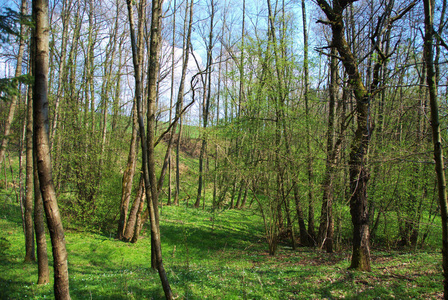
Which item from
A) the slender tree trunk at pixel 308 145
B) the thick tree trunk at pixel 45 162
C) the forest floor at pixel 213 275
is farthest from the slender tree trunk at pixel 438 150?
the thick tree trunk at pixel 45 162

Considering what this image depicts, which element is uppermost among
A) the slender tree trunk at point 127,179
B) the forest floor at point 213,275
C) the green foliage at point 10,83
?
the green foliage at point 10,83

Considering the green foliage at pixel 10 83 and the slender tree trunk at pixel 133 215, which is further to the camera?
the slender tree trunk at pixel 133 215

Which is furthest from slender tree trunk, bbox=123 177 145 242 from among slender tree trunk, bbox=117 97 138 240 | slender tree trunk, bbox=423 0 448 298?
slender tree trunk, bbox=423 0 448 298

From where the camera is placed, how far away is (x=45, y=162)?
321 cm

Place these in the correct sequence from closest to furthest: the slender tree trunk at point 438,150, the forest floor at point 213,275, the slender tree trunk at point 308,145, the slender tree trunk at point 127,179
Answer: the slender tree trunk at point 438,150 → the forest floor at point 213,275 → the slender tree trunk at point 308,145 → the slender tree trunk at point 127,179

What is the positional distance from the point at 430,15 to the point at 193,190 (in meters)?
21.4

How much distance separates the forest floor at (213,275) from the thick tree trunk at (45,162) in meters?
1.62

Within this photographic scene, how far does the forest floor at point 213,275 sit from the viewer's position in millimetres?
5137

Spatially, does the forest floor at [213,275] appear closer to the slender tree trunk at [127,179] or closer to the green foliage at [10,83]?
the slender tree trunk at [127,179]

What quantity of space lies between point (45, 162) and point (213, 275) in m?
4.70

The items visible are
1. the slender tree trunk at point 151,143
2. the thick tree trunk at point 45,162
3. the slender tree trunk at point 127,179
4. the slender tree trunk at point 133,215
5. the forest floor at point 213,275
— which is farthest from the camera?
the slender tree trunk at point 133,215

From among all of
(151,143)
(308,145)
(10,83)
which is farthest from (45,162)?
(308,145)

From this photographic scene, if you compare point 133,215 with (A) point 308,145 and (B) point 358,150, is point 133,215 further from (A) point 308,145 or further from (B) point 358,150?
(B) point 358,150

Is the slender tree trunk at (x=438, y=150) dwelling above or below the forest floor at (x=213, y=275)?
above
